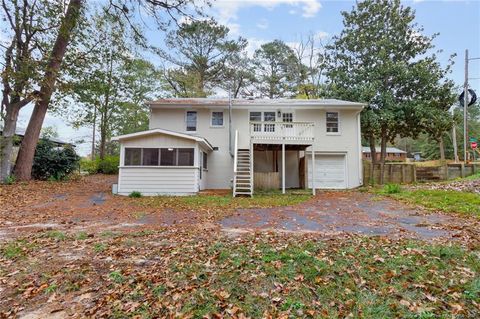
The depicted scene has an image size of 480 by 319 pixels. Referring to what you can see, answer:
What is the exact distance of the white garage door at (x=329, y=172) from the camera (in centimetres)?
1548

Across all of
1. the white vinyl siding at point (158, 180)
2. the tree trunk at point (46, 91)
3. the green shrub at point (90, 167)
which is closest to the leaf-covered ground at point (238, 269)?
the white vinyl siding at point (158, 180)

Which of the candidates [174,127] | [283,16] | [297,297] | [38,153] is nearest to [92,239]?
[297,297]

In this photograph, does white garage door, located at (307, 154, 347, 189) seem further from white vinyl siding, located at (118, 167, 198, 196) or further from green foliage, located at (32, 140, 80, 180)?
green foliage, located at (32, 140, 80, 180)

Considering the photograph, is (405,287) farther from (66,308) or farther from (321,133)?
(321,133)

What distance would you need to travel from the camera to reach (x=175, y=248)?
4.61 metres

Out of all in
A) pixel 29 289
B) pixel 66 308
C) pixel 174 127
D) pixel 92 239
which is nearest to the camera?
pixel 66 308

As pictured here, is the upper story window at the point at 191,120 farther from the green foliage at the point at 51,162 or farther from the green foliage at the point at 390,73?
the green foliage at the point at 390,73

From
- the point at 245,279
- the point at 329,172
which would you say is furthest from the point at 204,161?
the point at 245,279

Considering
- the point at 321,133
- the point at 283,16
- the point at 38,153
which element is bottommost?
the point at 38,153

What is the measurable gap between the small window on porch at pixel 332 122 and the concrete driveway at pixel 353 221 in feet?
23.3

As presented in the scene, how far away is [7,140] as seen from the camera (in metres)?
→ 12.5

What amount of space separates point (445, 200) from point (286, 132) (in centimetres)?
680

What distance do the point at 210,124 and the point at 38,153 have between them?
9655 mm

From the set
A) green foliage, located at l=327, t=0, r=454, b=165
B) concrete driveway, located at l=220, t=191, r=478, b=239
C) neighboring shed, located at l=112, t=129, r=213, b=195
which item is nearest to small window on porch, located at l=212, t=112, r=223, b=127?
neighboring shed, located at l=112, t=129, r=213, b=195
